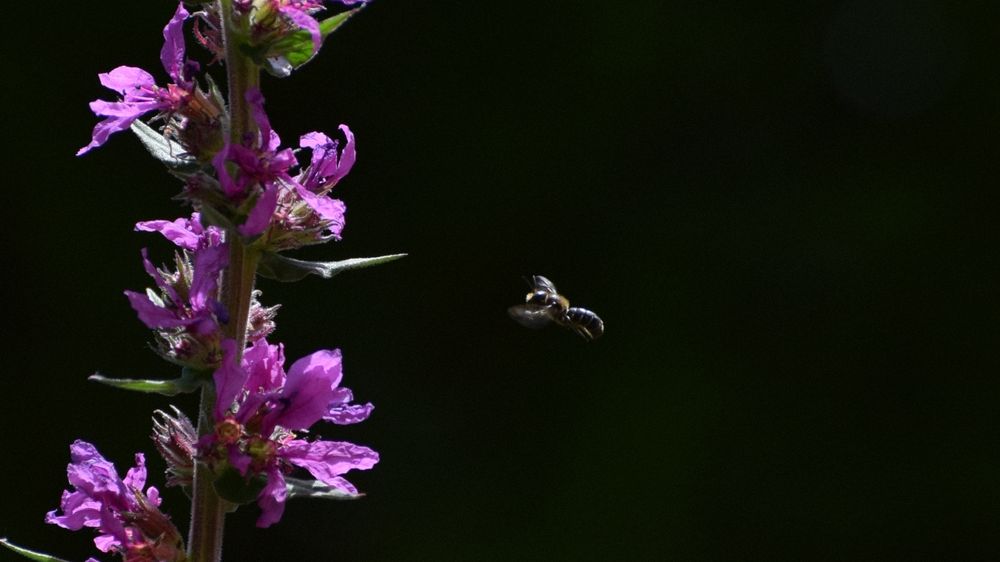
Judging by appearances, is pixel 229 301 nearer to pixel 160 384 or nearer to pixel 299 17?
pixel 160 384

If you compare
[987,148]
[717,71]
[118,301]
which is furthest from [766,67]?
[118,301]

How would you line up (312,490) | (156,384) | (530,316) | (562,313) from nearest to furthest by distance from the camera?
(156,384) → (312,490) → (530,316) → (562,313)

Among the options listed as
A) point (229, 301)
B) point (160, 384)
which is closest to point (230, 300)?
point (229, 301)

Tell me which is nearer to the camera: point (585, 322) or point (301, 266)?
point (301, 266)

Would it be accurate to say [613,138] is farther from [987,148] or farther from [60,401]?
[60,401]

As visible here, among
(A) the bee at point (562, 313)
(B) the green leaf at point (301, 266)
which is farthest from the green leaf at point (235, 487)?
(A) the bee at point (562, 313)

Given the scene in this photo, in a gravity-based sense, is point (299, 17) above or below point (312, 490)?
above

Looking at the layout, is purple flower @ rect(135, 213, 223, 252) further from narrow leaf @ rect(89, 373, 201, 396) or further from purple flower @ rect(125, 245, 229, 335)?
Answer: narrow leaf @ rect(89, 373, 201, 396)
